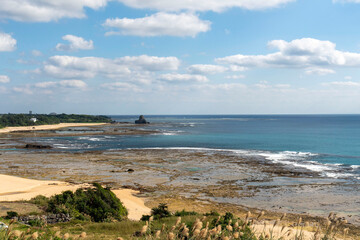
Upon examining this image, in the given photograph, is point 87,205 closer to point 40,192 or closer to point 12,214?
point 12,214

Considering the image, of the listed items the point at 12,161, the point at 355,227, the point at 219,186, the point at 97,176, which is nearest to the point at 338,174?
the point at 219,186

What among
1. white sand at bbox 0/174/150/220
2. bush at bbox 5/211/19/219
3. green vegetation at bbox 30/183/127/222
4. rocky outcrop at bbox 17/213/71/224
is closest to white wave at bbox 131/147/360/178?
white sand at bbox 0/174/150/220

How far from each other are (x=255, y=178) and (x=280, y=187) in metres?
4.50

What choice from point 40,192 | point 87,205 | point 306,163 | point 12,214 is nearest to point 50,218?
point 12,214

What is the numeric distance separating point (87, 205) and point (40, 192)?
8310 millimetres

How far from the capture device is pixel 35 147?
63906mm

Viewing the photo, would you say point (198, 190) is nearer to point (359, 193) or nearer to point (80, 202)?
point (80, 202)

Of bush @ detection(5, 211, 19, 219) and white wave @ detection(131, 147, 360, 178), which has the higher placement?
bush @ detection(5, 211, 19, 219)

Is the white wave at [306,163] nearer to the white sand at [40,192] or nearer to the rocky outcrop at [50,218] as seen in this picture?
the white sand at [40,192]

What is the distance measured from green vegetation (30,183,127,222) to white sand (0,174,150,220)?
67.7 inches

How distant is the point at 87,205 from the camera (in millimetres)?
19734

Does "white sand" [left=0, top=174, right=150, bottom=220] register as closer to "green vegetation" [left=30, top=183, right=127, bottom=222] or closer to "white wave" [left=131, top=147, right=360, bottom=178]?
"green vegetation" [left=30, top=183, right=127, bottom=222]

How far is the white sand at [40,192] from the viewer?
23188 mm

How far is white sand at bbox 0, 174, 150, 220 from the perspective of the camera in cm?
2319
